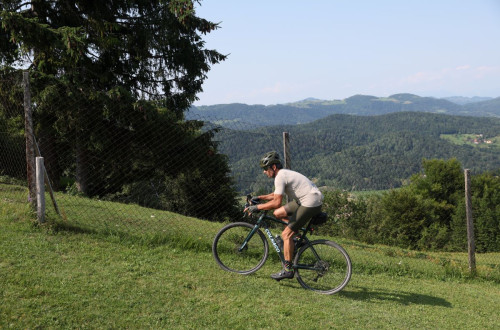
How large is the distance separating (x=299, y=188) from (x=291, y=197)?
20cm

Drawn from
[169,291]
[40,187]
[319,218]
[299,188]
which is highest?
[40,187]

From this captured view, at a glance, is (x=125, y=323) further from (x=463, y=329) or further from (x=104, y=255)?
(x=463, y=329)

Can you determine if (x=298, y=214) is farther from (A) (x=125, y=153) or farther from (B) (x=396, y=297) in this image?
(A) (x=125, y=153)

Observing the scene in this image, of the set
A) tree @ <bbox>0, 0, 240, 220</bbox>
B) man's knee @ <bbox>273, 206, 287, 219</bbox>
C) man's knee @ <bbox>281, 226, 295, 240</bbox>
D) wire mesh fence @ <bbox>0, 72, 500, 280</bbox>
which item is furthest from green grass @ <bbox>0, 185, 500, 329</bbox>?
tree @ <bbox>0, 0, 240, 220</bbox>

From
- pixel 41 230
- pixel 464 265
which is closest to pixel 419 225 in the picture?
pixel 464 265

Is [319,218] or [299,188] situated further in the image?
[319,218]

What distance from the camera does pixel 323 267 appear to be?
5.78m

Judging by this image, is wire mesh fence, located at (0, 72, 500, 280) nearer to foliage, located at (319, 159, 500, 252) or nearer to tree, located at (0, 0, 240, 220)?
tree, located at (0, 0, 240, 220)

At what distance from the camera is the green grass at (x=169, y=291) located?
14.3ft

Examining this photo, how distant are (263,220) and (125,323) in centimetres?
264

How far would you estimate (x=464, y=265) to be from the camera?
8500mm

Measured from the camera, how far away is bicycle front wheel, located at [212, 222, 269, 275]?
20.2 feet

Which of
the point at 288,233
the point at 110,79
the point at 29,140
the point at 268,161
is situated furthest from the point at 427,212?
the point at 29,140

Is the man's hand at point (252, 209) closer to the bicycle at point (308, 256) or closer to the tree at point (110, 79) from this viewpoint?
the bicycle at point (308, 256)
